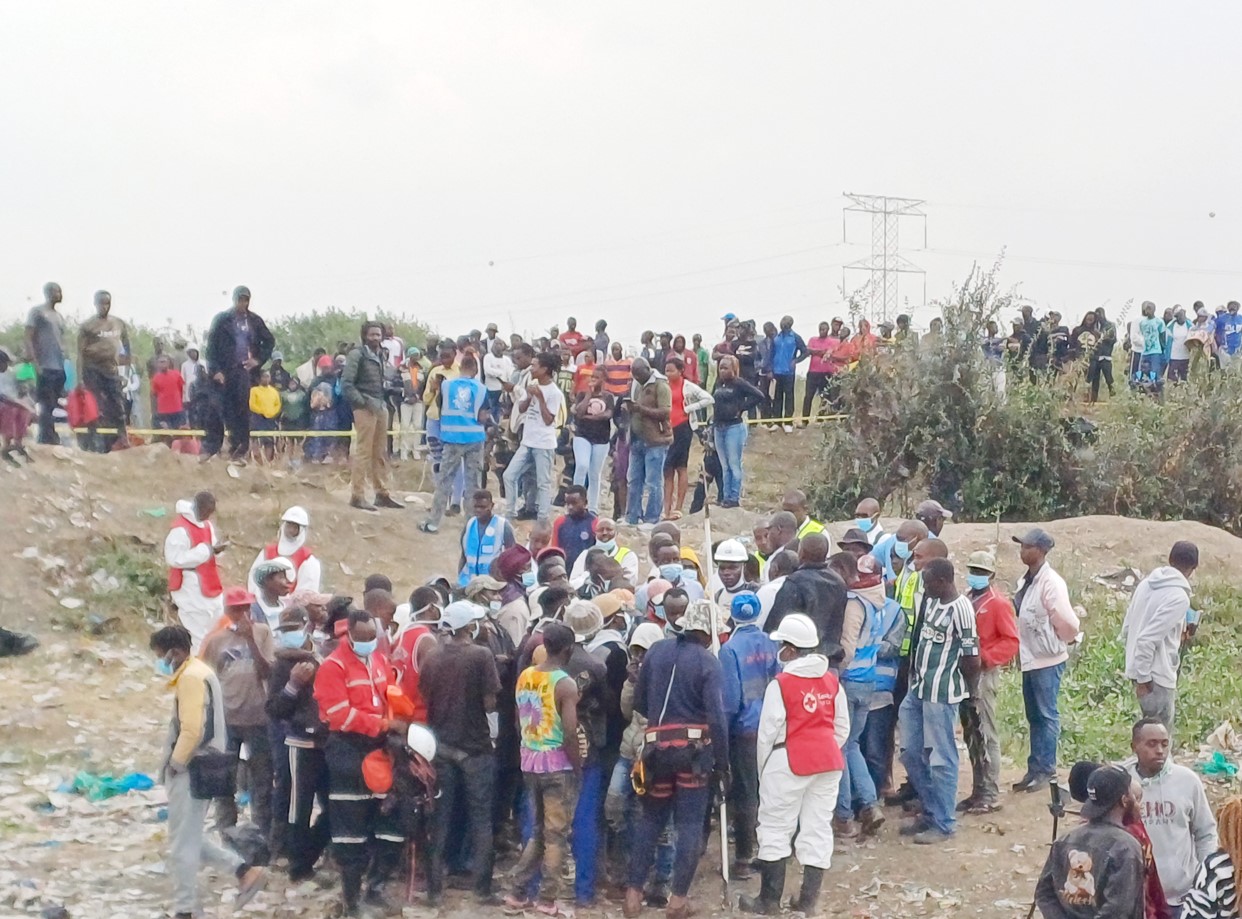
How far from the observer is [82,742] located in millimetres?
11938

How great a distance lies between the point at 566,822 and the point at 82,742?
5.10 meters

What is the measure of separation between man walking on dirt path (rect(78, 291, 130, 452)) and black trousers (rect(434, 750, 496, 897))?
30.9 feet

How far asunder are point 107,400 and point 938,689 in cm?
1162

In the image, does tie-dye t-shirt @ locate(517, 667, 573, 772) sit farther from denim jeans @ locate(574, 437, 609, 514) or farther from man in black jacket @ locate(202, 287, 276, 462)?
man in black jacket @ locate(202, 287, 276, 462)

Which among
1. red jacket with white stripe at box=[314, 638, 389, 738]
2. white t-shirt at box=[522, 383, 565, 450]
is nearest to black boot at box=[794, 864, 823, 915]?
red jacket with white stripe at box=[314, 638, 389, 738]

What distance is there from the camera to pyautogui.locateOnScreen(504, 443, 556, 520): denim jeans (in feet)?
53.2

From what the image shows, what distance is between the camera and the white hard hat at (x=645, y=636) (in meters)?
8.77

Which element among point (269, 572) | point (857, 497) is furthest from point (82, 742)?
point (857, 497)

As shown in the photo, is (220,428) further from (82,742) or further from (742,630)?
(742,630)

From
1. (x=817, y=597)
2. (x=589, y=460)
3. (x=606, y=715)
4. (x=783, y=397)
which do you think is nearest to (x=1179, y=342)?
(x=783, y=397)

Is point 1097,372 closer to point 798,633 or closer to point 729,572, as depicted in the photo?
point 729,572

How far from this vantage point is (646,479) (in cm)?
1712

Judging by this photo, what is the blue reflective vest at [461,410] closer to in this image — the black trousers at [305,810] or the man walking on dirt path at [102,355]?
the man walking on dirt path at [102,355]

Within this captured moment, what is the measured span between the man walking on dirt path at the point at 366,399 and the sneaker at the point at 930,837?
813 centimetres
